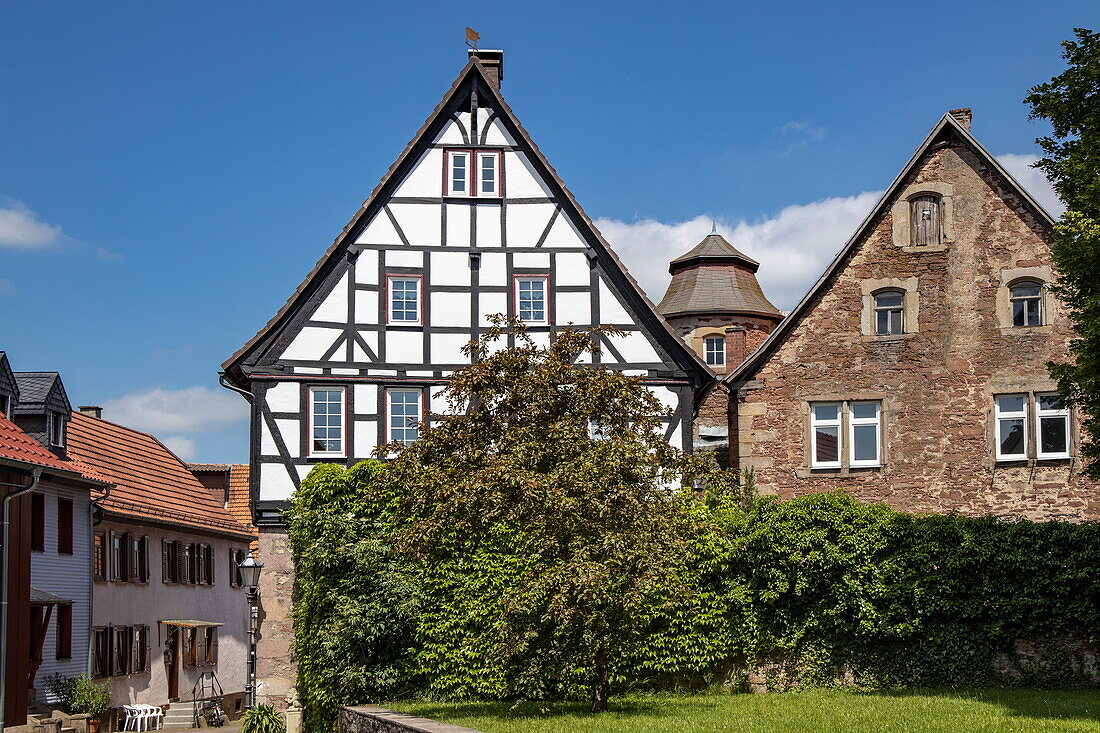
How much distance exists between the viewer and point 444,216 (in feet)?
84.0

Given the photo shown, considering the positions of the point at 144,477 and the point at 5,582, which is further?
the point at 144,477

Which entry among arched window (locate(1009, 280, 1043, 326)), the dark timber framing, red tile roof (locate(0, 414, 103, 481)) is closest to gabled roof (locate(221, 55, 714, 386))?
the dark timber framing

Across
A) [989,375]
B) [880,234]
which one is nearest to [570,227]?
[880,234]

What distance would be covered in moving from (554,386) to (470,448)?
1388 mm

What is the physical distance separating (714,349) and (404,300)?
1951cm

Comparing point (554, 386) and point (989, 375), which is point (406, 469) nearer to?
point (554, 386)

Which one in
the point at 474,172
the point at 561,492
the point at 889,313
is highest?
the point at 474,172

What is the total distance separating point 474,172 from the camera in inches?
1020

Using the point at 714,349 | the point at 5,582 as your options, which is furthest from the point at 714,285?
the point at 5,582

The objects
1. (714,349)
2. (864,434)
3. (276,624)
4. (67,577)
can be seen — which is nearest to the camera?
(276,624)

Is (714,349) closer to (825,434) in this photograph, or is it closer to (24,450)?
(825,434)

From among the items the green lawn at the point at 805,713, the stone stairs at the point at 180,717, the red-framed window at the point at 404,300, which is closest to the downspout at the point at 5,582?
the red-framed window at the point at 404,300

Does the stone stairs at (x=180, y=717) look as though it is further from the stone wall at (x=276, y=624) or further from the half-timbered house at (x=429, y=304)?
the half-timbered house at (x=429, y=304)

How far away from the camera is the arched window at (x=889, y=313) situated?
83.6 ft
